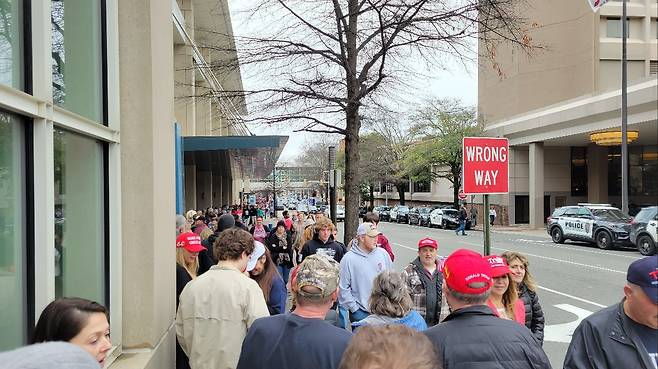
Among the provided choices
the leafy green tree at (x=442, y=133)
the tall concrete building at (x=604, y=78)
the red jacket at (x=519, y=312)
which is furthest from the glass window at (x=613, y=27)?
the leafy green tree at (x=442, y=133)

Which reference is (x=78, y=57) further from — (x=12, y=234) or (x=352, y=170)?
(x=352, y=170)

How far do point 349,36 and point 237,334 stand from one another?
23.6ft

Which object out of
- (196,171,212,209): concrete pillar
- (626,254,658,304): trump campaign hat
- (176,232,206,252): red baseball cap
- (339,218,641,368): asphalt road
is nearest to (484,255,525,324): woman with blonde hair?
(626,254,658,304): trump campaign hat

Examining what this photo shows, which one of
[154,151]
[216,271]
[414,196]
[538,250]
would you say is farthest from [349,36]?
[414,196]

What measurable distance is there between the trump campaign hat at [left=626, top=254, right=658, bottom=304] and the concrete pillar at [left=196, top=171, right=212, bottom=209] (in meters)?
24.9

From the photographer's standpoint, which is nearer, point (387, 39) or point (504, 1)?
point (504, 1)

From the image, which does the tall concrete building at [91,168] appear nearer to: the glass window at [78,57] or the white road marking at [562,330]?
the glass window at [78,57]

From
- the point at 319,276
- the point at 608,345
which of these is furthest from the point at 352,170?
the point at 608,345

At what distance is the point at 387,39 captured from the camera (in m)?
9.05

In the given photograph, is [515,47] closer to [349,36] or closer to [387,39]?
[387,39]

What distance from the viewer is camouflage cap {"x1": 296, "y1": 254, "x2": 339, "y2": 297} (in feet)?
8.57

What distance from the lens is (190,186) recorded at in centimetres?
2169

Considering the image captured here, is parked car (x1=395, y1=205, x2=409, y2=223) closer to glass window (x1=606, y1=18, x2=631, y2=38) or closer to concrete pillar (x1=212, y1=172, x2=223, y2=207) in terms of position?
concrete pillar (x1=212, y1=172, x2=223, y2=207)

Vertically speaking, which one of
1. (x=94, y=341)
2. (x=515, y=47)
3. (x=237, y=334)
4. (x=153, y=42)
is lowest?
(x=237, y=334)
